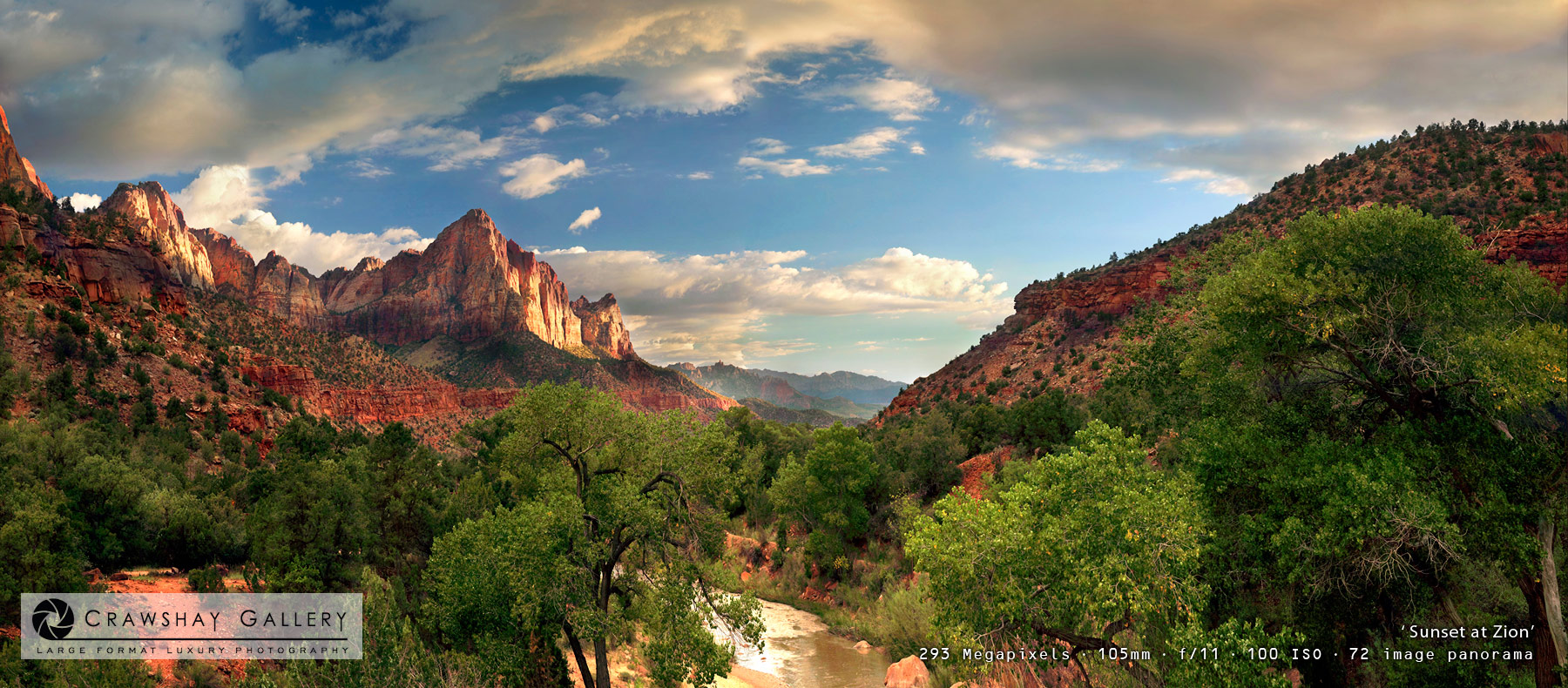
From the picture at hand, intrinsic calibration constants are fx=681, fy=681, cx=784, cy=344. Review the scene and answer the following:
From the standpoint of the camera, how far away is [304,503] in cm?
2303

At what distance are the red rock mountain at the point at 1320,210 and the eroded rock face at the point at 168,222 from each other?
177m

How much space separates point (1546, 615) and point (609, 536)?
1769 centimetres

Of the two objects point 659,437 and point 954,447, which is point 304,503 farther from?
point 954,447

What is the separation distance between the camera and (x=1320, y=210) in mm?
30625

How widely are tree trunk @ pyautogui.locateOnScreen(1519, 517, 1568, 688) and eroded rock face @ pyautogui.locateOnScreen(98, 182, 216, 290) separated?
20447cm

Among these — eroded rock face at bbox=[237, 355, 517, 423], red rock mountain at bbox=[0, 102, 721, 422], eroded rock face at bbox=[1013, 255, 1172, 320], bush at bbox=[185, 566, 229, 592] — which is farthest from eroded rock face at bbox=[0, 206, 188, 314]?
eroded rock face at bbox=[1013, 255, 1172, 320]

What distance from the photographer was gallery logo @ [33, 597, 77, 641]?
1526 centimetres

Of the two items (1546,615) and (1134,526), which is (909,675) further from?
Answer: (1546,615)

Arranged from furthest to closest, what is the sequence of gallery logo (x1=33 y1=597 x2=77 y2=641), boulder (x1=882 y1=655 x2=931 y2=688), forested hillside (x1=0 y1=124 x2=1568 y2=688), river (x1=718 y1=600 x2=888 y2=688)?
river (x1=718 y1=600 x2=888 y2=688)
boulder (x1=882 y1=655 x2=931 y2=688)
gallery logo (x1=33 y1=597 x2=77 y2=641)
forested hillside (x1=0 y1=124 x2=1568 y2=688)

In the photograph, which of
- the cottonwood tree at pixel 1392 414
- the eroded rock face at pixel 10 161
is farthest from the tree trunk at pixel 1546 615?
the eroded rock face at pixel 10 161

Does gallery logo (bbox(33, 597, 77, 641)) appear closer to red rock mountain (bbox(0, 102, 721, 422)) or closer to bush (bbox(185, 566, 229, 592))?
bush (bbox(185, 566, 229, 592))

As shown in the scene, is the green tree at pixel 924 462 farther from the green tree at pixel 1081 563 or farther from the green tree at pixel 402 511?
the green tree at pixel 1081 563

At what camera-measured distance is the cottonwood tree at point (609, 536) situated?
607 inches

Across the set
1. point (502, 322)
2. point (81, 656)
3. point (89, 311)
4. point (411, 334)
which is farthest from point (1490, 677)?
point (411, 334)
